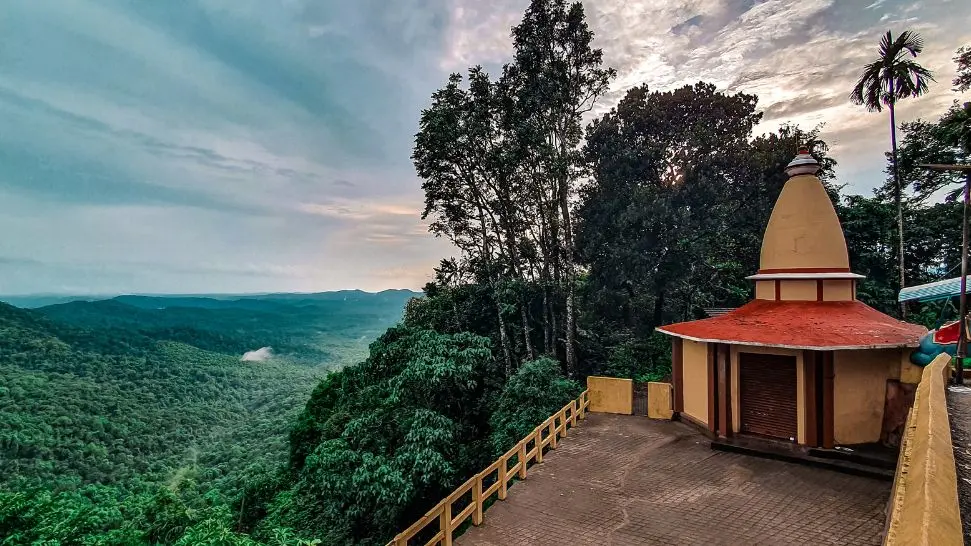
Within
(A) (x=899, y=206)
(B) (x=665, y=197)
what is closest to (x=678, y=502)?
(B) (x=665, y=197)

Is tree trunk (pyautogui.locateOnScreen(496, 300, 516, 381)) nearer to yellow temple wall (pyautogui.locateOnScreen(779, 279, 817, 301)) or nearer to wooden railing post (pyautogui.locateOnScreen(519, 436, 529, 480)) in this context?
wooden railing post (pyautogui.locateOnScreen(519, 436, 529, 480))

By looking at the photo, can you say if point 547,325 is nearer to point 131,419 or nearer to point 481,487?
point 481,487

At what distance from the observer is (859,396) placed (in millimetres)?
9266

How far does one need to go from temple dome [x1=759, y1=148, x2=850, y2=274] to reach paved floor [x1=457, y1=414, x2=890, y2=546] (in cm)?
489

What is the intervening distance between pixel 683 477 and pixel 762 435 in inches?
109

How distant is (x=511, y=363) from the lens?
20.7 m

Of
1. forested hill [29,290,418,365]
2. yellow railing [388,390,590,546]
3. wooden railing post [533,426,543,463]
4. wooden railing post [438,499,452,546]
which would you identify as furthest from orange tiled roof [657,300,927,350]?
forested hill [29,290,418,365]

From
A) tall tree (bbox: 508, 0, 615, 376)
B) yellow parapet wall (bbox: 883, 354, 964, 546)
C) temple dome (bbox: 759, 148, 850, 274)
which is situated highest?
tall tree (bbox: 508, 0, 615, 376)

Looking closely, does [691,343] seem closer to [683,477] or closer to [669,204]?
[683,477]

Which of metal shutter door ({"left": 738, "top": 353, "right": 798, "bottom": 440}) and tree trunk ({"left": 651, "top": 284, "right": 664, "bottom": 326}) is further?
tree trunk ({"left": 651, "top": 284, "right": 664, "bottom": 326})

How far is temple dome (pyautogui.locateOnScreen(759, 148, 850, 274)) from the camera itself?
1072cm

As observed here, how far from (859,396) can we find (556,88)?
1508 centimetres

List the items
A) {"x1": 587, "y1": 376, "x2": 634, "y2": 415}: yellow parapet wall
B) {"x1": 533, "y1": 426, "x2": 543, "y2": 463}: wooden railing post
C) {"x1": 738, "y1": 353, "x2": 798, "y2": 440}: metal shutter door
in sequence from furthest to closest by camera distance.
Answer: {"x1": 587, "y1": 376, "x2": 634, "y2": 415}: yellow parapet wall
{"x1": 738, "y1": 353, "x2": 798, "y2": 440}: metal shutter door
{"x1": 533, "y1": 426, "x2": 543, "y2": 463}: wooden railing post

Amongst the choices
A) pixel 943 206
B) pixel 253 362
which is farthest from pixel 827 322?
pixel 253 362
